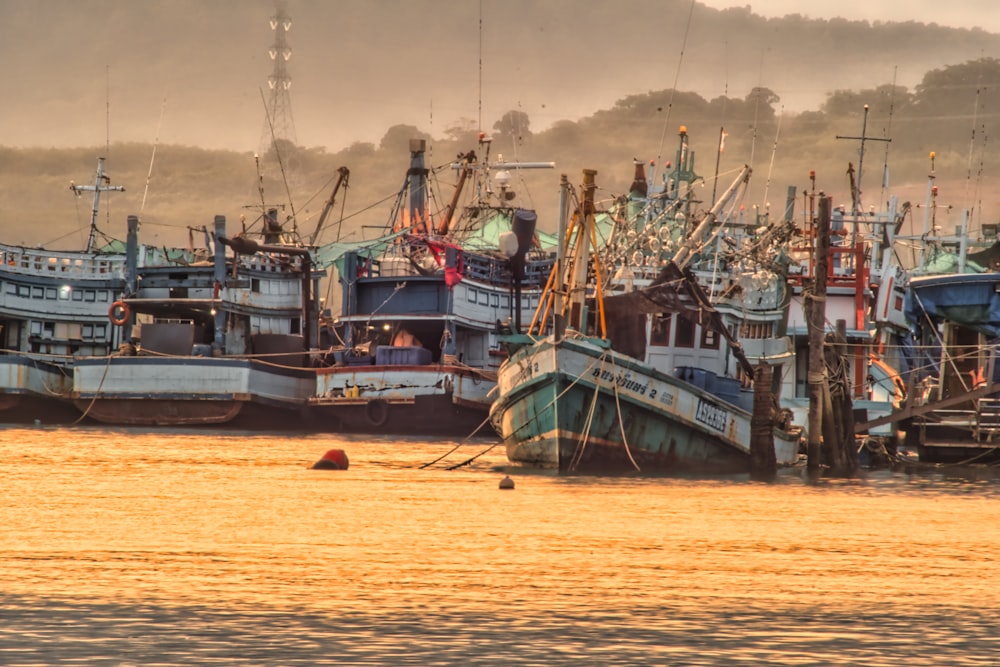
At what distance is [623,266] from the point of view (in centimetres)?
4044

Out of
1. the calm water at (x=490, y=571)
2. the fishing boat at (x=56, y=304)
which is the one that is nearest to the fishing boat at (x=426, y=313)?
the fishing boat at (x=56, y=304)

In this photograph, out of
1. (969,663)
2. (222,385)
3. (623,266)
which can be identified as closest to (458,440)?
(222,385)

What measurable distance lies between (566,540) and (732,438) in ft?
45.8

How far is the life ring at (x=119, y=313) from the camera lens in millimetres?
59406

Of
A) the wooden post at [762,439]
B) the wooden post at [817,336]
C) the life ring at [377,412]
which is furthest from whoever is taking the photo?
the life ring at [377,412]

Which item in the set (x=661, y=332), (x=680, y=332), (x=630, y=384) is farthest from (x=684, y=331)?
(x=630, y=384)

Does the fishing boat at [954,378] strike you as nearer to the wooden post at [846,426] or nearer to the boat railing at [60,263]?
the wooden post at [846,426]

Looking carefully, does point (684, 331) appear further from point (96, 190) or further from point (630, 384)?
point (96, 190)

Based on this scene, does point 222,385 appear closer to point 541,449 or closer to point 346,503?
point 541,449

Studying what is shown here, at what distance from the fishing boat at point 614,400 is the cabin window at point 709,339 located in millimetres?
1155

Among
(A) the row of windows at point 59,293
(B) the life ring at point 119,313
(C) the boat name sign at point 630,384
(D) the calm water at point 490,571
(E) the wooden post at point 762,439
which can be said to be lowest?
(D) the calm water at point 490,571

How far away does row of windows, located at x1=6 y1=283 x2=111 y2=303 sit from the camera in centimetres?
6341

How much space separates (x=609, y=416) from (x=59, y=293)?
41.1 m

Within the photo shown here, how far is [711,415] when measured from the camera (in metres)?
32.3
